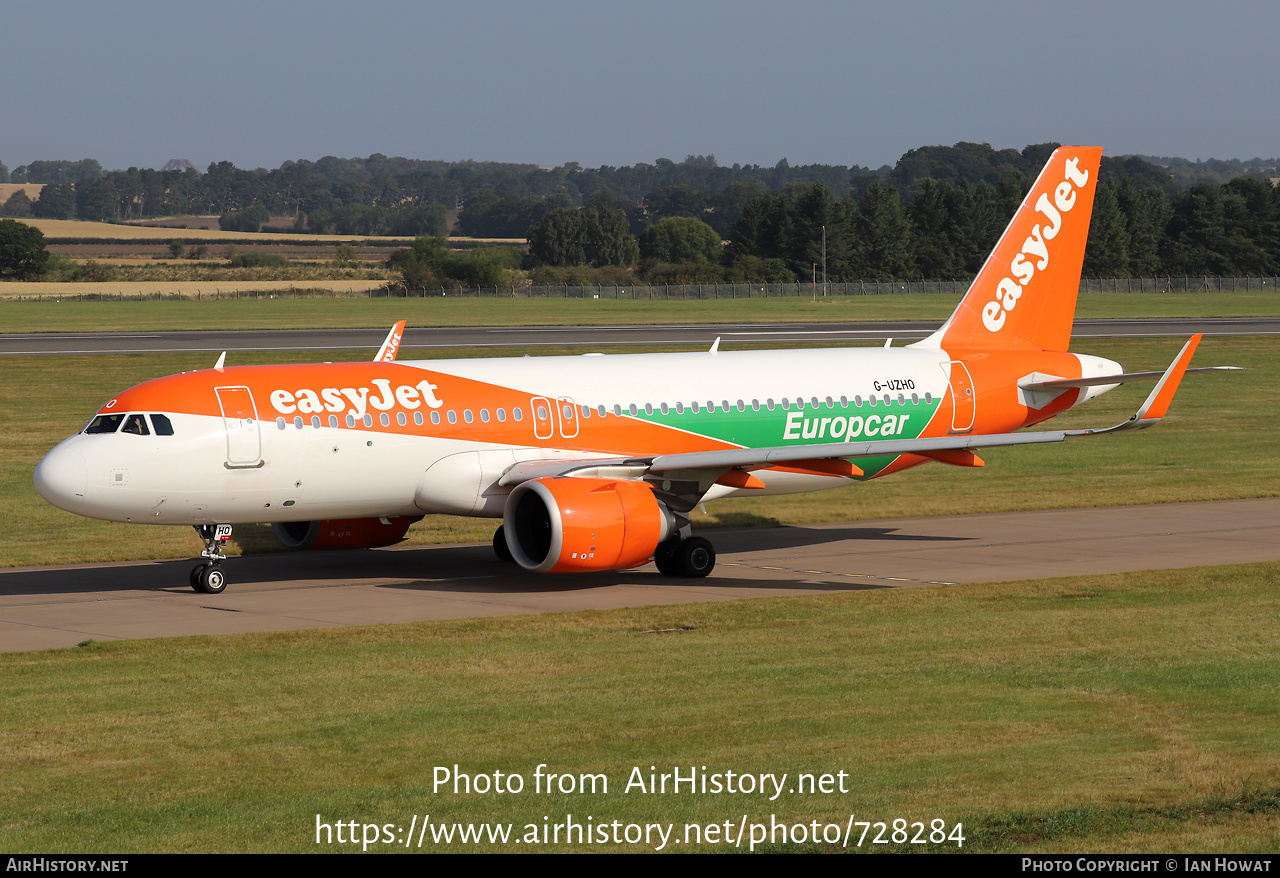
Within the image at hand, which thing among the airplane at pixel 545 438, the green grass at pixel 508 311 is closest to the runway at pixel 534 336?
the green grass at pixel 508 311

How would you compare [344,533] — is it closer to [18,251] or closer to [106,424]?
[106,424]

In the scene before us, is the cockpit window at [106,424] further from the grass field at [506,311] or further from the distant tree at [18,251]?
the distant tree at [18,251]

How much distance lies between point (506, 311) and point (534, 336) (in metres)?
32.4

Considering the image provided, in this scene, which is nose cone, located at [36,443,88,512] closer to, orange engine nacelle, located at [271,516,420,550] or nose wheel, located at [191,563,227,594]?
nose wheel, located at [191,563,227,594]

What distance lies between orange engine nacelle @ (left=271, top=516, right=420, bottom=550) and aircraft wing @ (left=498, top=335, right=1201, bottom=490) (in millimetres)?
3548

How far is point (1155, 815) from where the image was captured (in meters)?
13.0

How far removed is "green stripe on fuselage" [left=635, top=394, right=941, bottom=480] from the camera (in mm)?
29406

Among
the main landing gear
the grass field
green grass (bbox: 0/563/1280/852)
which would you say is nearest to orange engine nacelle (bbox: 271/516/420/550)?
the main landing gear

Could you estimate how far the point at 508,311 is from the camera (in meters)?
112

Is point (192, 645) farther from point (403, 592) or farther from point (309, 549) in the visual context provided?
point (309, 549)

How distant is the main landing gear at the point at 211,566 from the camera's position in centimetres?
2609

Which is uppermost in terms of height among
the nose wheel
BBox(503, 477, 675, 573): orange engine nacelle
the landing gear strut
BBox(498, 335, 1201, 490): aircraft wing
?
BBox(498, 335, 1201, 490): aircraft wing

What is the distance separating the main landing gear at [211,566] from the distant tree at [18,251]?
155 m

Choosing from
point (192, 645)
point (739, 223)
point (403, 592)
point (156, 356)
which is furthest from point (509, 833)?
point (739, 223)
